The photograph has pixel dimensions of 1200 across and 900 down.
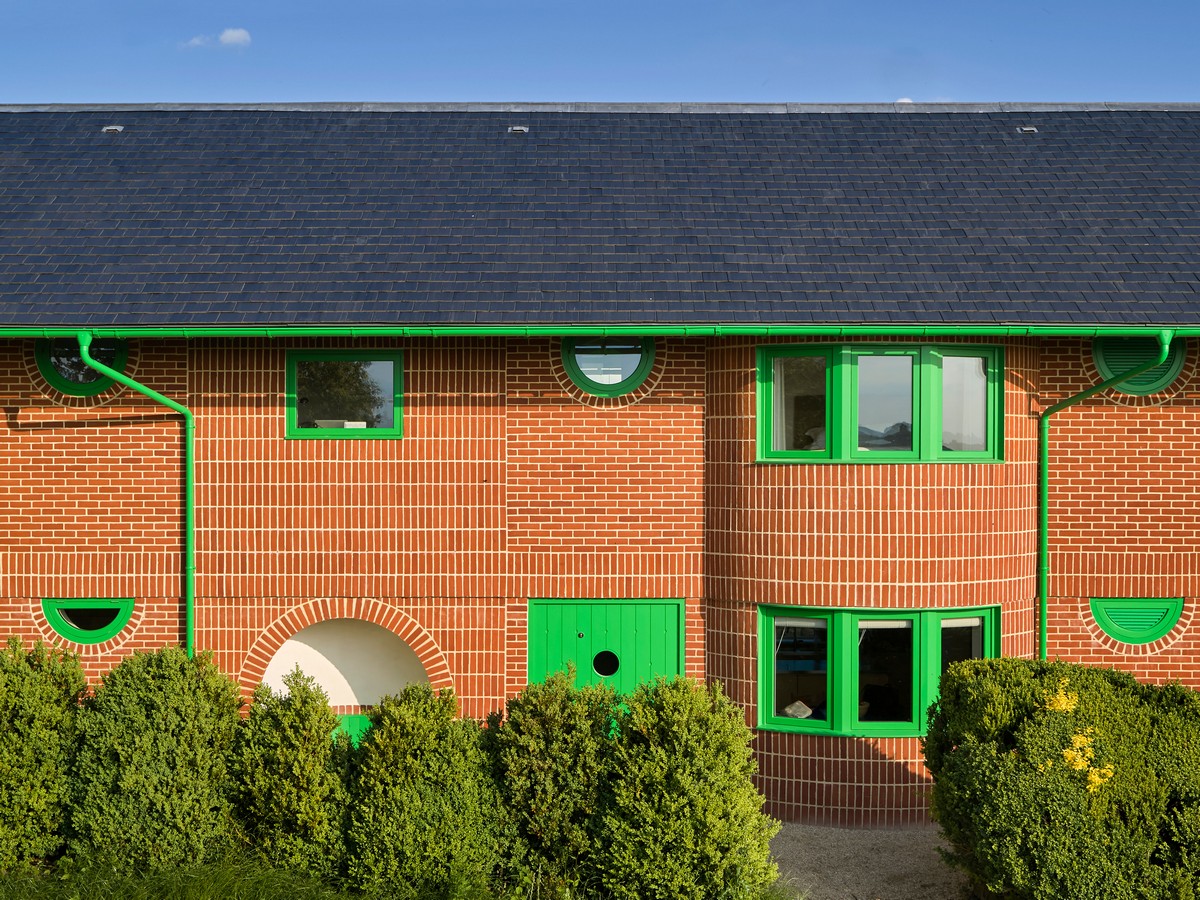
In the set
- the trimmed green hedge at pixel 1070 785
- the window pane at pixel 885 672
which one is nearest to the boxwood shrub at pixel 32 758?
the trimmed green hedge at pixel 1070 785

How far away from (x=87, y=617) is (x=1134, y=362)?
419 inches

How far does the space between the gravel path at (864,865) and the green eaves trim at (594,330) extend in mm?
4552

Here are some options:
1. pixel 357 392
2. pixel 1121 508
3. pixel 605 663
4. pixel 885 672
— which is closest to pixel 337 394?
pixel 357 392

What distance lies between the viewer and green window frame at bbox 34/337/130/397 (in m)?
9.67

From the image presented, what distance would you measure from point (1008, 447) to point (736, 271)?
3.12 meters

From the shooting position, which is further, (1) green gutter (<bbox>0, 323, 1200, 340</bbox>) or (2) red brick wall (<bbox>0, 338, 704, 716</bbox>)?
(2) red brick wall (<bbox>0, 338, 704, 716</bbox>)

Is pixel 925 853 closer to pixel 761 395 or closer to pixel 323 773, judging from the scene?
pixel 761 395

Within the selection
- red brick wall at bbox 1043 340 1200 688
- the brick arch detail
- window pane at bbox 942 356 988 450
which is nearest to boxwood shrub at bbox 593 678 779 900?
the brick arch detail

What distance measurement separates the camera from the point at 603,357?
Answer: 9750mm

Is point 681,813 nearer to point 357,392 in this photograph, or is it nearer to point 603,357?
point 603,357

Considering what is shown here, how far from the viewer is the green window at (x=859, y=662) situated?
9.27 meters

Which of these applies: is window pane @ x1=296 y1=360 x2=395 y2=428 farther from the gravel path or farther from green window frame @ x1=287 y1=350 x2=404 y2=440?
the gravel path

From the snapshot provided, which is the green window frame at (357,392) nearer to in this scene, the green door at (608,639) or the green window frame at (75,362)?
the green window frame at (75,362)

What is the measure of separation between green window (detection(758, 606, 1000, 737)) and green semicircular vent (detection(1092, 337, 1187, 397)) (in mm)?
2648
